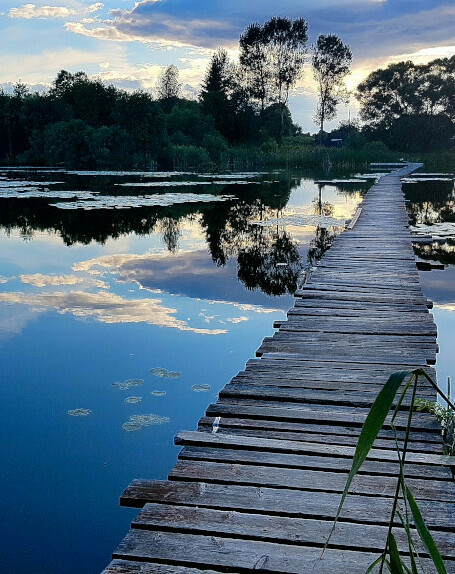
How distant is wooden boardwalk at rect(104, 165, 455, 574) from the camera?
2.11m

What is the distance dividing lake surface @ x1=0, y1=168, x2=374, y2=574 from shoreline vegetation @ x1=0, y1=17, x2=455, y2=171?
22.6 metres

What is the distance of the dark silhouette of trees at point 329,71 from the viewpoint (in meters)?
50.3

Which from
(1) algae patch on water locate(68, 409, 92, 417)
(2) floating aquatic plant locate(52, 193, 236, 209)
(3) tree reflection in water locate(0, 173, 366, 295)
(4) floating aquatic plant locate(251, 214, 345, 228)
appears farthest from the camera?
(2) floating aquatic plant locate(52, 193, 236, 209)

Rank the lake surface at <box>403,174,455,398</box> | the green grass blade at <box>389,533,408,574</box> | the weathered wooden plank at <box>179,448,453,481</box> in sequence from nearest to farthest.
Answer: the green grass blade at <box>389,533,408,574</box>, the weathered wooden plank at <box>179,448,453,481</box>, the lake surface at <box>403,174,455,398</box>

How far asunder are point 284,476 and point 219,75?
51.6m

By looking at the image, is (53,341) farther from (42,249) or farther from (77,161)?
(77,161)

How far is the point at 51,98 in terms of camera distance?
45156 millimetres

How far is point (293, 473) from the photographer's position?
8.69 ft

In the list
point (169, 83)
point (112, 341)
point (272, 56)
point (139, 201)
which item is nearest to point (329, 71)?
point (272, 56)

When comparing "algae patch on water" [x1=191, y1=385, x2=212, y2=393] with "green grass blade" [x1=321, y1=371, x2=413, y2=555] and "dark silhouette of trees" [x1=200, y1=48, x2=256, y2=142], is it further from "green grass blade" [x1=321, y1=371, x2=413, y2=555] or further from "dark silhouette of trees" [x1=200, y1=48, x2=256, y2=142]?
"dark silhouette of trees" [x1=200, y1=48, x2=256, y2=142]

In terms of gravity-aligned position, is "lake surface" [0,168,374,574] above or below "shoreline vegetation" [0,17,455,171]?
below

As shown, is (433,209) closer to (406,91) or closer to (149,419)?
(149,419)

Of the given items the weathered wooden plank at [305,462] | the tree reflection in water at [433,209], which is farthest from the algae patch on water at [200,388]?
the tree reflection in water at [433,209]

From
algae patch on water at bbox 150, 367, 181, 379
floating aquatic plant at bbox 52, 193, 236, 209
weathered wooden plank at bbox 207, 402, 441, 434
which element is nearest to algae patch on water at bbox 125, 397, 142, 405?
algae patch on water at bbox 150, 367, 181, 379
